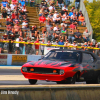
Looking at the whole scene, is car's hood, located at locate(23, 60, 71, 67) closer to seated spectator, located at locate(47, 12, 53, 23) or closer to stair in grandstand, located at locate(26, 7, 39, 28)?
seated spectator, located at locate(47, 12, 53, 23)

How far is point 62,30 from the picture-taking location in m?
22.5

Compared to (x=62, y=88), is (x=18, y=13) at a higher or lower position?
higher

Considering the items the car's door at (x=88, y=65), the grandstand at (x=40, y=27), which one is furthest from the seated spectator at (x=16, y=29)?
the car's door at (x=88, y=65)

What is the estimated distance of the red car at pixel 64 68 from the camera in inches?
337

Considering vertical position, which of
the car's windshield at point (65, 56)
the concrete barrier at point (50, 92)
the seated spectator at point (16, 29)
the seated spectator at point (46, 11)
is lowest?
the concrete barrier at point (50, 92)

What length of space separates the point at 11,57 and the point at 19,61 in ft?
2.34

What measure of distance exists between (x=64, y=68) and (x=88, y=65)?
1.32m

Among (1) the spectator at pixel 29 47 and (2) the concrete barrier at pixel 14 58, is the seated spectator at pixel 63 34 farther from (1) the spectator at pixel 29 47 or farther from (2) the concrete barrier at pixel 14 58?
(1) the spectator at pixel 29 47

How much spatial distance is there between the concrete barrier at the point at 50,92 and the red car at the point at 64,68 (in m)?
2.72

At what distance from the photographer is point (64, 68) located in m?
8.52

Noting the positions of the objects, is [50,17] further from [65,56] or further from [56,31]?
[65,56]

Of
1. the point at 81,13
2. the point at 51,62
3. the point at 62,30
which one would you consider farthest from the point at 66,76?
the point at 81,13

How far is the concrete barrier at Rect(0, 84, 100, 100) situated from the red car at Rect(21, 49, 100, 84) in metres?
2.72

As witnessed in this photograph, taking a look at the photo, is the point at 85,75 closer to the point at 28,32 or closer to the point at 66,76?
the point at 66,76
